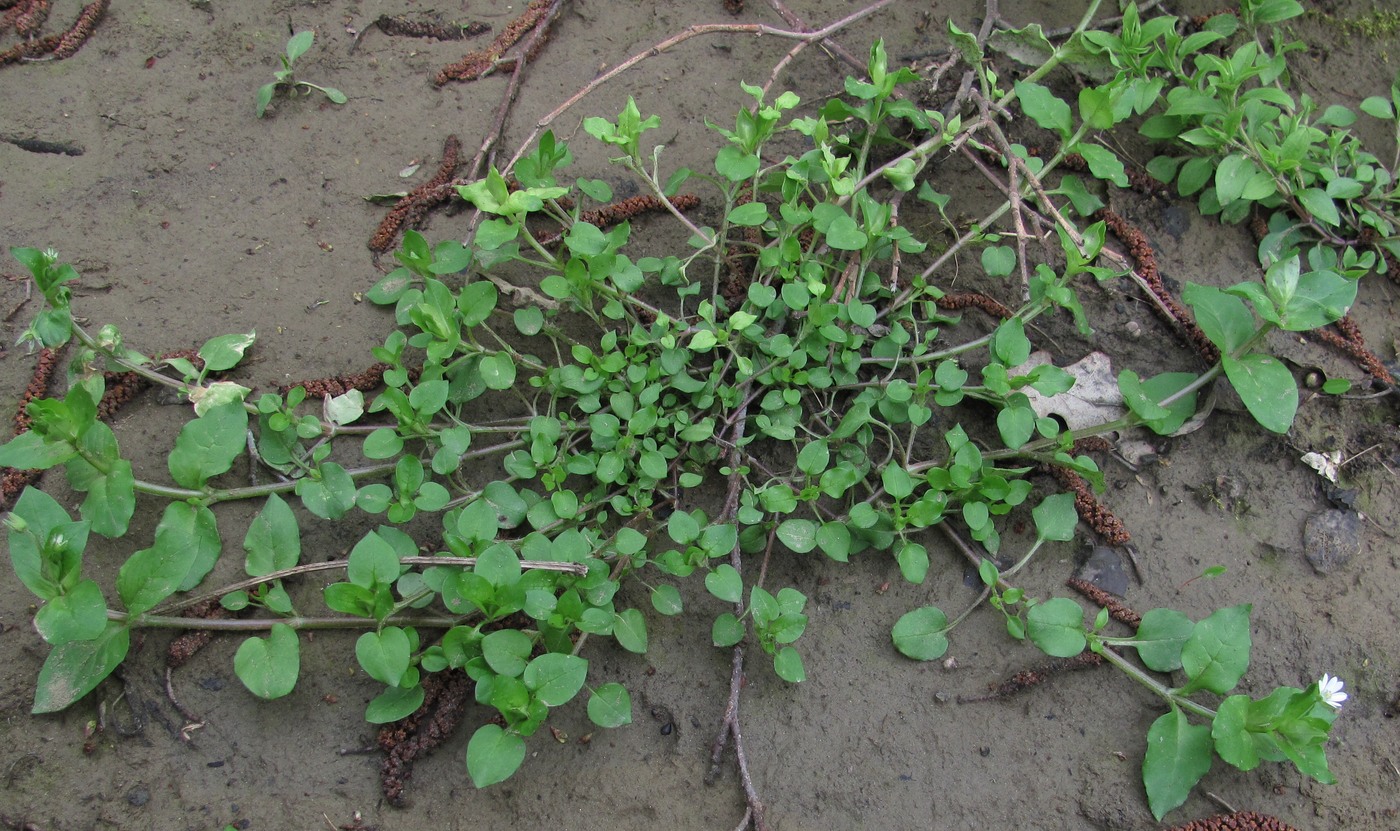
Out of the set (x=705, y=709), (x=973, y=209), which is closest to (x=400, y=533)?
(x=705, y=709)

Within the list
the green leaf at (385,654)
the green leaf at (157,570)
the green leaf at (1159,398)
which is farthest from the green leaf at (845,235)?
the green leaf at (157,570)

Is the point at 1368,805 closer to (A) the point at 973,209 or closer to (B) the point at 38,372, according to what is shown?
(A) the point at 973,209

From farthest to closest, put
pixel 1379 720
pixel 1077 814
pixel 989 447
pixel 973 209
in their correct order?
pixel 973 209 < pixel 989 447 < pixel 1379 720 < pixel 1077 814

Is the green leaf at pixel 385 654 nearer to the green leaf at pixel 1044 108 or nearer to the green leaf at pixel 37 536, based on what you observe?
the green leaf at pixel 37 536

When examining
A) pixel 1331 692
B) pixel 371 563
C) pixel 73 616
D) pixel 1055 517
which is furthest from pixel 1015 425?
pixel 73 616

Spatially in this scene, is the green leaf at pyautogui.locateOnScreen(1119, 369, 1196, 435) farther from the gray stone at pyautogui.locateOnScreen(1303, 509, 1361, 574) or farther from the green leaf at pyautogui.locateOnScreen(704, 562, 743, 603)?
the green leaf at pyautogui.locateOnScreen(704, 562, 743, 603)

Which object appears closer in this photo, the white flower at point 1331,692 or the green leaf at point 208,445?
the white flower at point 1331,692
